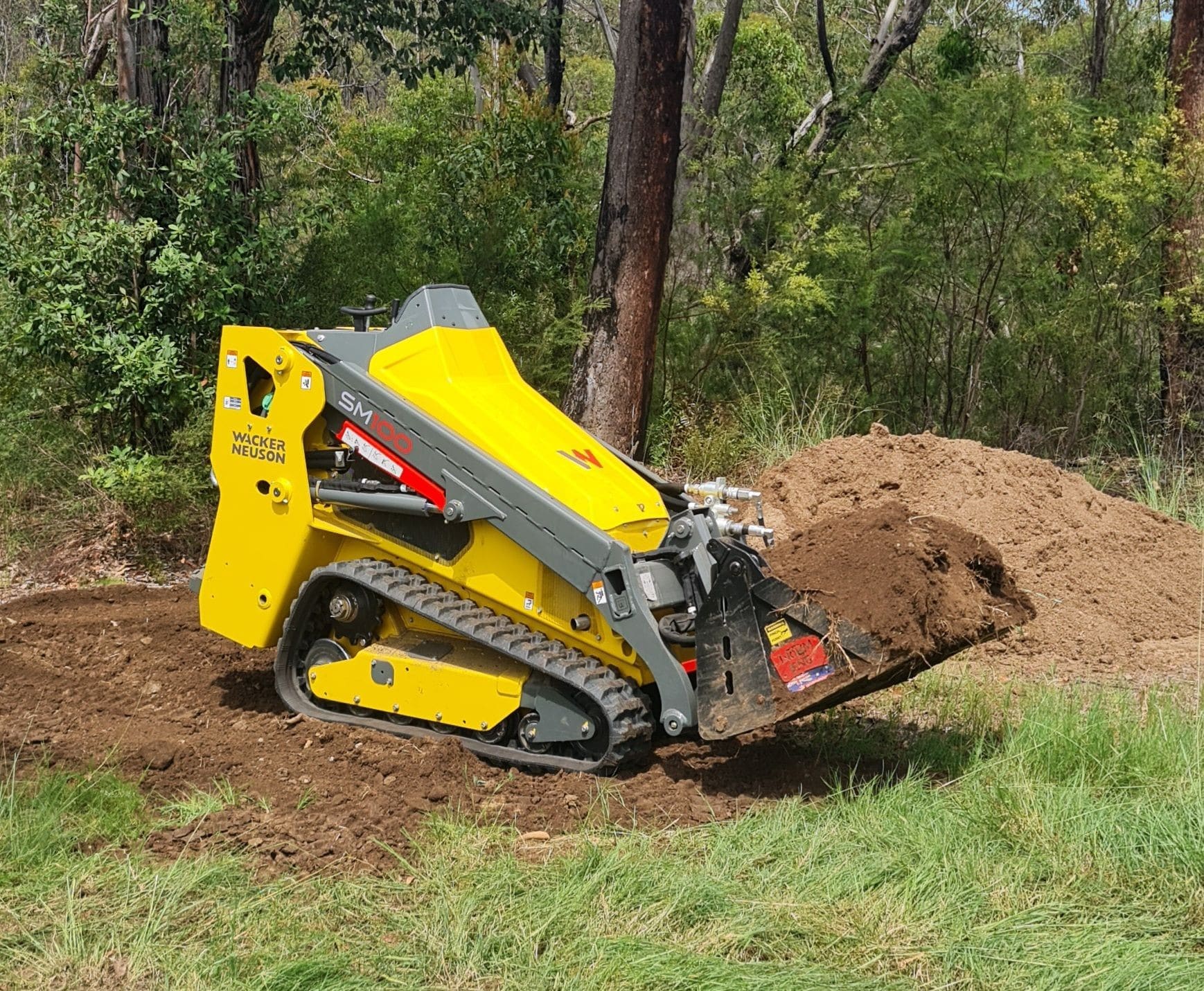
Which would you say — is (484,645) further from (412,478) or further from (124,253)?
(124,253)

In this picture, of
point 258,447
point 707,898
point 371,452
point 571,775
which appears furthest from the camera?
point 258,447

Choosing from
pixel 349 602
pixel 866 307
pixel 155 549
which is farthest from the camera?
pixel 866 307

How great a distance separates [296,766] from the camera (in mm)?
5086

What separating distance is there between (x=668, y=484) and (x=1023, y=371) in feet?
22.0

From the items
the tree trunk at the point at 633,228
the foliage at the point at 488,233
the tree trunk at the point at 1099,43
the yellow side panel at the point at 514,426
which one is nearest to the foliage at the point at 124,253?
the foliage at the point at 488,233

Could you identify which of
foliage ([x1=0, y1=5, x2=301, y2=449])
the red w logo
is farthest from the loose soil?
foliage ([x1=0, y1=5, x2=301, y2=449])

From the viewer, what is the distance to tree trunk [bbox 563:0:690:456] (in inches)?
335

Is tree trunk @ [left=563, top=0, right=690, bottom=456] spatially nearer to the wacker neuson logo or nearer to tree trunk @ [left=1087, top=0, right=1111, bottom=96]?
the wacker neuson logo

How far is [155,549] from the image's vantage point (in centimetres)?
849

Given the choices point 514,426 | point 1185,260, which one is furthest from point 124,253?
point 1185,260

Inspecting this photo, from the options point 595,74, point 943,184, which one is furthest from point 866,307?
point 595,74

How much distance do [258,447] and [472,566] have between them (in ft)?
3.69

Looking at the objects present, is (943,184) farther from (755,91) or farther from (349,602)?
(755,91)

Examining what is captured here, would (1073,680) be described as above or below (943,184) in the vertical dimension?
below
